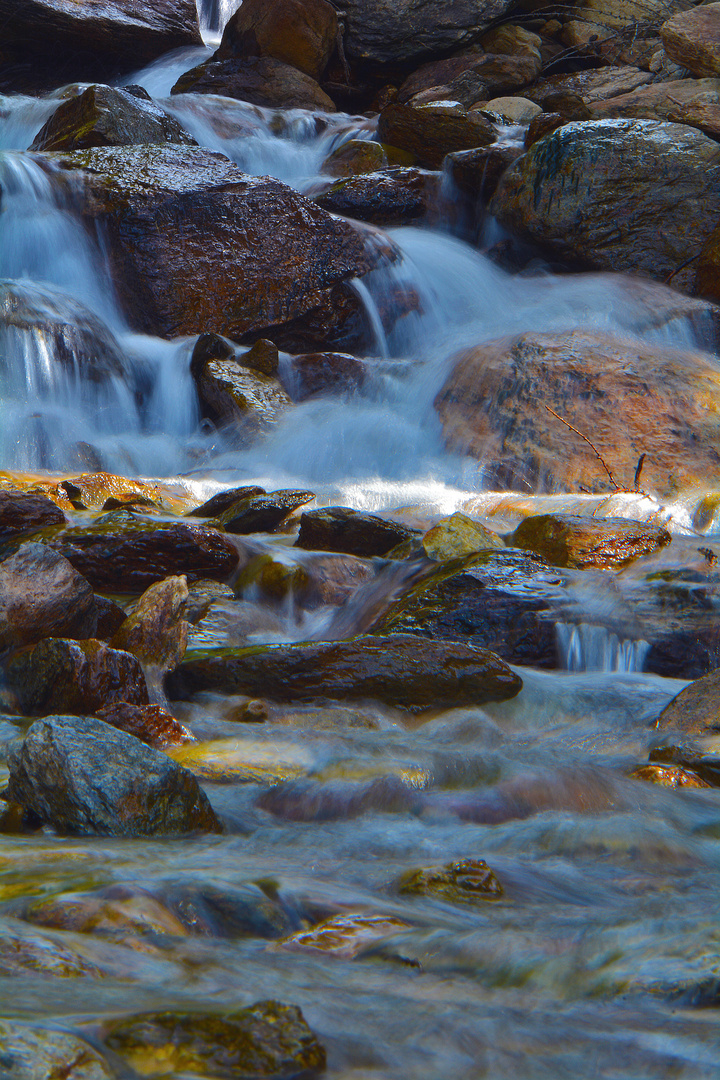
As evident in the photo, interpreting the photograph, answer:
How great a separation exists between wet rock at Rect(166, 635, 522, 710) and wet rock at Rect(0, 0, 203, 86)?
53.8ft

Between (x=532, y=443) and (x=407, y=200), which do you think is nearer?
(x=532, y=443)

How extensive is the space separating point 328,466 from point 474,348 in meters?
2.37

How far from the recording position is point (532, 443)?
8242 mm

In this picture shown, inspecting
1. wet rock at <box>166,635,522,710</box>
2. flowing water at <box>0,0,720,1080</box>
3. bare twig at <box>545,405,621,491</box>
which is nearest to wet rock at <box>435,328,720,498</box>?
bare twig at <box>545,405,621,491</box>

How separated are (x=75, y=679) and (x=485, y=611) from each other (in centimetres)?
217

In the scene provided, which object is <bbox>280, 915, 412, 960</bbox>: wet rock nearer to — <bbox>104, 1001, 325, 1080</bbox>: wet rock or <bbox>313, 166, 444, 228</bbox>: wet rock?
<bbox>104, 1001, 325, 1080</bbox>: wet rock

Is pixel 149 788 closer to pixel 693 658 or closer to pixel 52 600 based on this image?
pixel 52 600

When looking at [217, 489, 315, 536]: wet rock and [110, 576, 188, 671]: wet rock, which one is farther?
[217, 489, 315, 536]: wet rock

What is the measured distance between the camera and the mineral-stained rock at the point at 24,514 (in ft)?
18.1

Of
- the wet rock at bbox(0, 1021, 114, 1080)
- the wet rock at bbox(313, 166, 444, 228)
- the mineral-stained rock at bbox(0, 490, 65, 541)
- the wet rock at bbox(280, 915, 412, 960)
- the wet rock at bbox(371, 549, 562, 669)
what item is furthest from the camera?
the wet rock at bbox(313, 166, 444, 228)

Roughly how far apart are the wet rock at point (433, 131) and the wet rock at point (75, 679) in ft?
39.9

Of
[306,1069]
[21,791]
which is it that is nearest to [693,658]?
[21,791]

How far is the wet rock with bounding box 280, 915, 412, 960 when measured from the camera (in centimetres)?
173

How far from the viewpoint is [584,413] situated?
826 centimetres
